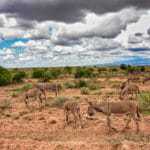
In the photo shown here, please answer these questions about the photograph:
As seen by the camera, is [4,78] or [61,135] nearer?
[61,135]

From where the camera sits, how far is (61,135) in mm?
13625

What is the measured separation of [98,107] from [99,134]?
4.44ft

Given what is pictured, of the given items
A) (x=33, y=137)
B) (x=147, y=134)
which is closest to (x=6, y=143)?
(x=33, y=137)

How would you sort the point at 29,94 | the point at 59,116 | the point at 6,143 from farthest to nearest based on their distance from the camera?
the point at 29,94, the point at 59,116, the point at 6,143

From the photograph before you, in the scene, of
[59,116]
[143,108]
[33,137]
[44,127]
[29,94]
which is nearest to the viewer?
[33,137]

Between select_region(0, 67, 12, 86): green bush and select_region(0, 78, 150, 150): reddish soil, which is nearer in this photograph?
select_region(0, 78, 150, 150): reddish soil

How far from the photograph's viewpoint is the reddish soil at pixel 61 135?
11508 millimetres

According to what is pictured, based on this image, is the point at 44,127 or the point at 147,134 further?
the point at 44,127

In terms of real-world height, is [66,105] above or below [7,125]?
above

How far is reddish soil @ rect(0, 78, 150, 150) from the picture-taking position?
11508 mm

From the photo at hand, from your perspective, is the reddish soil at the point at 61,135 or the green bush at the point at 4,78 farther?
the green bush at the point at 4,78

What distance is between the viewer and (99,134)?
13.5 meters

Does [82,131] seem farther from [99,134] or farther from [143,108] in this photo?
[143,108]

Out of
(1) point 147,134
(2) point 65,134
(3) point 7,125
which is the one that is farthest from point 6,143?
(1) point 147,134
